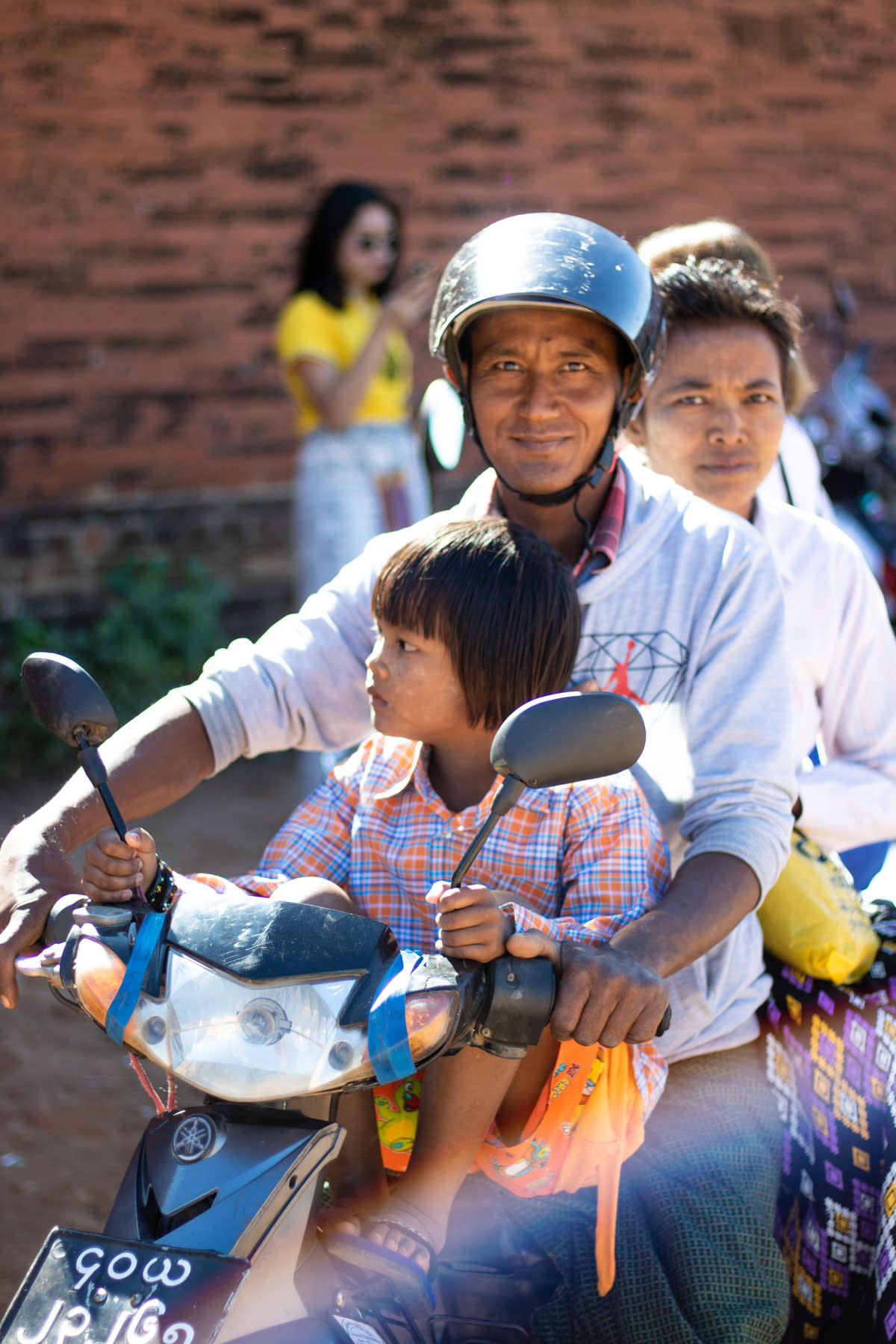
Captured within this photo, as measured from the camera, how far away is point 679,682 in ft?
7.01

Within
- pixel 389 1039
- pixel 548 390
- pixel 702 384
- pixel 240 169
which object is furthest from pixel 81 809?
pixel 240 169

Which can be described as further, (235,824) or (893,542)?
(235,824)

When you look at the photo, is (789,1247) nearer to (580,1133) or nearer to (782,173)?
(580,1133)

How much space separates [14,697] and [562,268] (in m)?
4.93

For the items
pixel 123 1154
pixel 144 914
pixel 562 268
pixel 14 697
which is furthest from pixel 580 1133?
pixel 14 697

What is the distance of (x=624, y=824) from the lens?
1880mm

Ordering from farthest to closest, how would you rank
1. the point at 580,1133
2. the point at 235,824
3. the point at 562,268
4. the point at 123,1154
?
the point at 235,824 → the point at 123,1154 → the point at 562,268 → the point at 580,1133

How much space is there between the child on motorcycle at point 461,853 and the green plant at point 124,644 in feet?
14.5

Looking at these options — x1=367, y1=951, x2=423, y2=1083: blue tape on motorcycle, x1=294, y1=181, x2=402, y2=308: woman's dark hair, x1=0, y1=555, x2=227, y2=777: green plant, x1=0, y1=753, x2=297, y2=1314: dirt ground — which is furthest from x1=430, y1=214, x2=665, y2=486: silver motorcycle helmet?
x1=0, y1=555, x2=227, y2=777: green plant

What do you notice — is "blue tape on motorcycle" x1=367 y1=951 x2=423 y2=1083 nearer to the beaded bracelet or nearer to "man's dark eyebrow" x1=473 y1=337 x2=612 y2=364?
the beaded bracelet

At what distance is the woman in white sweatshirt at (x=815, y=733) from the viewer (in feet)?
6.91

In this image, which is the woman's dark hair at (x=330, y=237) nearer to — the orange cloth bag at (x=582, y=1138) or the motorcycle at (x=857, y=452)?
the motorcycle at (x=857, y=452)

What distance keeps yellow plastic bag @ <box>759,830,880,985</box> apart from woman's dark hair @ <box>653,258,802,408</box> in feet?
3.81

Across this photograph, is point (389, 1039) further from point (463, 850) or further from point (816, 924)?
point (816, 924)
